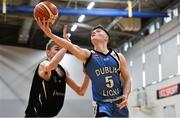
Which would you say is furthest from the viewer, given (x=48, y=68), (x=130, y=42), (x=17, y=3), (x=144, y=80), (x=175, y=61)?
(x=130, y=42)

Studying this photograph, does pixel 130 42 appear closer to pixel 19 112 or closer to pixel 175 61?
pixel 175 61

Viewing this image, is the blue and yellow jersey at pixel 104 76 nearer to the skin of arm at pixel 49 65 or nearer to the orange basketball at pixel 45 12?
the skin of arm at pixel 49 65

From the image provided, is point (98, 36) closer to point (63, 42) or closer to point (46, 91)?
point (63, 42)

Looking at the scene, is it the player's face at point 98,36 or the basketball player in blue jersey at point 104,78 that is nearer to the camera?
the basketball player in blue jersey at point 104,78

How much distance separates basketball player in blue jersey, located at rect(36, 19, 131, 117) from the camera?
13.6 feet

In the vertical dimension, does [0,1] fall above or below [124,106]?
above

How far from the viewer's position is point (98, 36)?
4426mm

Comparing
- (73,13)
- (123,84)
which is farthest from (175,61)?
(123,84)

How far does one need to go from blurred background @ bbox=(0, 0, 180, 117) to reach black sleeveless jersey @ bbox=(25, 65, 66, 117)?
6950 millimetres

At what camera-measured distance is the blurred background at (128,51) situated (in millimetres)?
11594

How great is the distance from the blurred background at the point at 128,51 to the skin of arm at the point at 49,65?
273 inches

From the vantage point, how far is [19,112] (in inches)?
501

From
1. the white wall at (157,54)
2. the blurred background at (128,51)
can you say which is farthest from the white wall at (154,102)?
the white wall at (157,54)

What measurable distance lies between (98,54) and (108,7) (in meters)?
8.76
